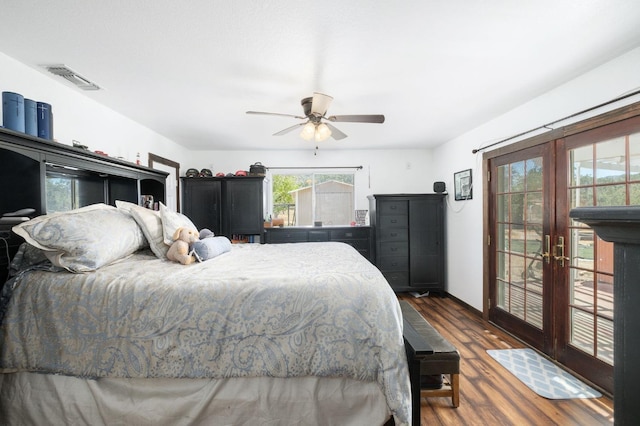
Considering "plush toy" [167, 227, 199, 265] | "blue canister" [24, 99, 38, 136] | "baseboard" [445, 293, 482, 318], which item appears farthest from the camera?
"baseboard" [445, 293, 482, 318]

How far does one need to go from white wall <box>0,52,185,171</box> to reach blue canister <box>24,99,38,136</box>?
0.45 metres

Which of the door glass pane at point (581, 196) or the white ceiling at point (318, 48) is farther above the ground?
the white ceiling at point (318, 48)

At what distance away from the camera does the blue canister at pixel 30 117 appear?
171 centimetres

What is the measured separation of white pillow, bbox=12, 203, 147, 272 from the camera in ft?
4.71

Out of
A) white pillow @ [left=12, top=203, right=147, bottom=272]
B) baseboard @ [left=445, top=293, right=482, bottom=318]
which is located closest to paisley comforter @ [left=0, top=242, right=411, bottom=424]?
white pillow @ [left=12, top=203, right=147, bottom=272]

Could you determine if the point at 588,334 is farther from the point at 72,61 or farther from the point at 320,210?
the point at 72,61

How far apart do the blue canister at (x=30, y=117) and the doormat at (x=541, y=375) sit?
12.7 feet

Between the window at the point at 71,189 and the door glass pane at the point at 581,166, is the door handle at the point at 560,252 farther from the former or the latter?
the window at the point at 71,189

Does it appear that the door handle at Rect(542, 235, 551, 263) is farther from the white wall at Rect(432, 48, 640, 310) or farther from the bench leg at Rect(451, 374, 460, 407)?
the bench leg at Rect(451, 374, 460, 407)

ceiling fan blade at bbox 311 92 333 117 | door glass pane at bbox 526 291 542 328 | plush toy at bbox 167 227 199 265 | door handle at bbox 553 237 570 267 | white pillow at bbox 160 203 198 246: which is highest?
ceiling fan blade at bbox 311 92 333 117

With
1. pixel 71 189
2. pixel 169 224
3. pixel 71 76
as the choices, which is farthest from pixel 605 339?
pixel 71 76

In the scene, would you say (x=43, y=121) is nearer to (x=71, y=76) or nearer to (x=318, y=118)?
(x=71, y=76)

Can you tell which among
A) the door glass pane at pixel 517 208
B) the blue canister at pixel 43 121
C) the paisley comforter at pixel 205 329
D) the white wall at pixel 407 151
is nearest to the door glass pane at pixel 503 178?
the door glass pane at pixel 517 208

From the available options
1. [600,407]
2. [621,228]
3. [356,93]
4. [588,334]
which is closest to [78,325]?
[621,228]
